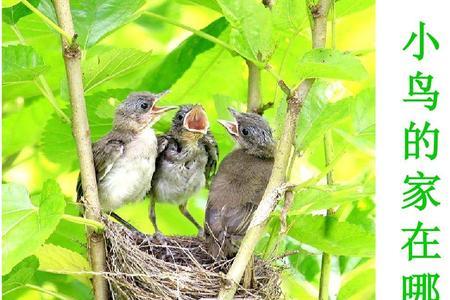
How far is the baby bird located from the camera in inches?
83.3

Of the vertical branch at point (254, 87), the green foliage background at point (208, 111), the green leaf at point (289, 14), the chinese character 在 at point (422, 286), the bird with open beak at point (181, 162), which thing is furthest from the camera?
the bird with open beak at point (181, 162)

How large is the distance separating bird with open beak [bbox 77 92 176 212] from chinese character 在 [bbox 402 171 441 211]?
0.69 meters

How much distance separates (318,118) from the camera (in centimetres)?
165

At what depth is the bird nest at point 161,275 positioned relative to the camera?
1.99 metres

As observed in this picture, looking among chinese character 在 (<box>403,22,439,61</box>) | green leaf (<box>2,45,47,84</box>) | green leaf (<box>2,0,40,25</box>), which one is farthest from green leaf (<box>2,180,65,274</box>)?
chinese character 在 (<box>403,22,439,61</box>)

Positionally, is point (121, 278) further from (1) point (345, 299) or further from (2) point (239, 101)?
(2) point (239, 101)

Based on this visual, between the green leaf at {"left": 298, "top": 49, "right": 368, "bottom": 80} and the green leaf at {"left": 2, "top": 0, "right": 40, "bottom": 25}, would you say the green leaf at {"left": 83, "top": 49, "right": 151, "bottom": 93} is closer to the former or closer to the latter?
the green leaf at {"left": 2, "top": 0, "right": 40, "bottom": 25}

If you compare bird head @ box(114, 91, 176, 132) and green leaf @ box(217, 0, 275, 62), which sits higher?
bird head @ box(114, 91, 176, 132)

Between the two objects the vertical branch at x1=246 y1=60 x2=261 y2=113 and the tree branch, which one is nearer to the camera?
the tree branch

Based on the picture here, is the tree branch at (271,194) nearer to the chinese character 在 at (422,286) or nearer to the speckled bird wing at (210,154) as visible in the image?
the chinese character 在 at (422,286)

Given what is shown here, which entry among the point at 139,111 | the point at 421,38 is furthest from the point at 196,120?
the point at 421,38

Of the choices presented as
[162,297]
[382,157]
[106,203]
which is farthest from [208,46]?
[382,157]

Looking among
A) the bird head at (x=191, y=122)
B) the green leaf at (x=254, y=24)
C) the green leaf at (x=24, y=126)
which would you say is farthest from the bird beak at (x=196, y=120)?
the green leaf at (x=254, y=24)

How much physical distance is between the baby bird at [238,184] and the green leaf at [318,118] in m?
0.47
